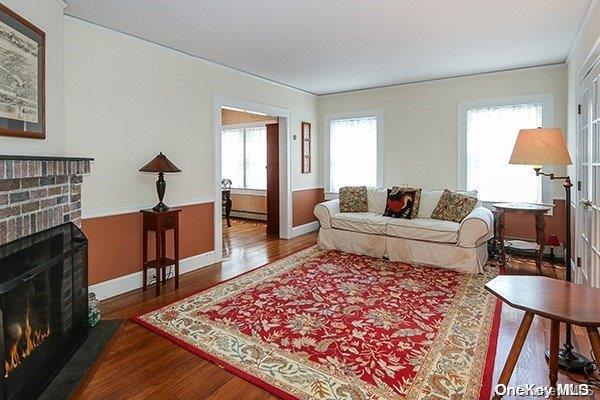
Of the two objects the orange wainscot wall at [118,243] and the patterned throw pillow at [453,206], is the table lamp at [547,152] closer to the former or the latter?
the patterned throw pillow at [453,206]

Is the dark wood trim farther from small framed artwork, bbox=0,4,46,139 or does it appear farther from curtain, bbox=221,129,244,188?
small framed artwork, bbox=0,4,46,139

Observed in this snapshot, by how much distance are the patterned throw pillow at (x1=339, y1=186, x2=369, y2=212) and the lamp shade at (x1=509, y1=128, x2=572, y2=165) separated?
303cm

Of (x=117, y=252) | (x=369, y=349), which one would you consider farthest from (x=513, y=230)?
(x=117, y=252)

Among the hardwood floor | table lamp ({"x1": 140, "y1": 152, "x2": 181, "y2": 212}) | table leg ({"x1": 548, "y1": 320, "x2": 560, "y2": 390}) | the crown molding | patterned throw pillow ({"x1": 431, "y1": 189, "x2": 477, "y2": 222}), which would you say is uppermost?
the crown molding

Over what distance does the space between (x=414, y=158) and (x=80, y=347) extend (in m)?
4.97

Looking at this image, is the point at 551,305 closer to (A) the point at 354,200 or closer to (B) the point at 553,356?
(B) the point at 553,356

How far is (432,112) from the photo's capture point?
5465 millimetres

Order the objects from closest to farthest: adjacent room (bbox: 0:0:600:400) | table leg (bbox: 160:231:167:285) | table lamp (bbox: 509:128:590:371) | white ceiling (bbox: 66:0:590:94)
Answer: adjacent room (bbox: 0:0:600:400)
table lamp (bbox: 509:128:590:371)
white ceiling (bbox: 66:0:590:94)
table leg (bbox: 160:231:167:285)

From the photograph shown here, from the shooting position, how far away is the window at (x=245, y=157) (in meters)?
7.74

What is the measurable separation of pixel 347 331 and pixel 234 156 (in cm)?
618

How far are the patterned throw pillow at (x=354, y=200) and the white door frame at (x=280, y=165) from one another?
3.46 feet

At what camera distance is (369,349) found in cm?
236

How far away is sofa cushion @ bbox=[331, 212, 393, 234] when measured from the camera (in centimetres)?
463

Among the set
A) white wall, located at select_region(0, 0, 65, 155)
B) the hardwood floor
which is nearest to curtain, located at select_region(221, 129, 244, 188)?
the hardwood floor
